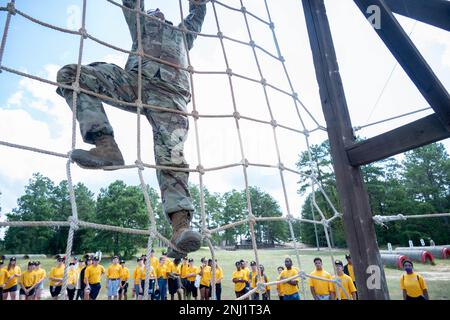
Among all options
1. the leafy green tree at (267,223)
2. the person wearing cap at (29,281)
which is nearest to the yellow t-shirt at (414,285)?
the person wearing cap at (29,281)

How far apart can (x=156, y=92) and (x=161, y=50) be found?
385 mm

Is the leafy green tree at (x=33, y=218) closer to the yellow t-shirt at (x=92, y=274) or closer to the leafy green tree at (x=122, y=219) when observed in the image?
the leafy green tree at (x=122, y=219)

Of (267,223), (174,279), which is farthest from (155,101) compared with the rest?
(267,223)

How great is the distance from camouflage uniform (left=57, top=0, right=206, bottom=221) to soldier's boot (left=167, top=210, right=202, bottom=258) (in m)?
0.04

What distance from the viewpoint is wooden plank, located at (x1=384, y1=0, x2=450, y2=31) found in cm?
115

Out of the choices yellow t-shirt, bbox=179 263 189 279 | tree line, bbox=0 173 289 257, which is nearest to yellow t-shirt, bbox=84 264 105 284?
yellow t-shirt, bbox=179 263 189 279

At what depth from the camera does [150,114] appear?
1846 millimetres

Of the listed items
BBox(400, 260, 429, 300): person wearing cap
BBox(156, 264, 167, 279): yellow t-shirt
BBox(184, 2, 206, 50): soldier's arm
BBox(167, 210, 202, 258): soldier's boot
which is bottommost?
BBox(400, 260, 429, 300): person wearing cap

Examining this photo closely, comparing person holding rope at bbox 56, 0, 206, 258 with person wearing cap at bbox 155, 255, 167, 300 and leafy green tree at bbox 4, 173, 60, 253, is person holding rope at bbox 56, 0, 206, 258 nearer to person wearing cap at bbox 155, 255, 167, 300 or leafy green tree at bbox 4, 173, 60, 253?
person wearing cap at bbox 155, 255, 167, 300

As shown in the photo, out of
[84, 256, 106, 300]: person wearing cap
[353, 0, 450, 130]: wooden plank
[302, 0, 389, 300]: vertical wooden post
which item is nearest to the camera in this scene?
[353, 0, 450, 130]: wooden plank

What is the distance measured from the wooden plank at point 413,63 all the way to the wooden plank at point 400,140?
0.04 m

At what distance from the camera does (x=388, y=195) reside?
29375mm

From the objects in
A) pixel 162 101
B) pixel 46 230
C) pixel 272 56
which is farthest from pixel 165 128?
pixel 46 230

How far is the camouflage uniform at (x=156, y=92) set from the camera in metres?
1.56
